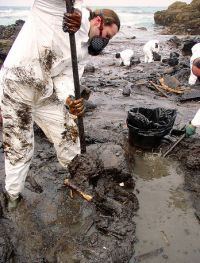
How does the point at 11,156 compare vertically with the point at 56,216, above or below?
above

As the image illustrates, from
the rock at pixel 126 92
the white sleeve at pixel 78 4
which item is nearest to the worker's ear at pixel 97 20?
the white sleeve at pixel 78 4

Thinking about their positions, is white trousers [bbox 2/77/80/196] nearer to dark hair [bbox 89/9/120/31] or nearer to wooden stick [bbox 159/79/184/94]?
dark hair [bbox 89/9/120/31]

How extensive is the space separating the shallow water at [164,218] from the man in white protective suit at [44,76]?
3.86 feet

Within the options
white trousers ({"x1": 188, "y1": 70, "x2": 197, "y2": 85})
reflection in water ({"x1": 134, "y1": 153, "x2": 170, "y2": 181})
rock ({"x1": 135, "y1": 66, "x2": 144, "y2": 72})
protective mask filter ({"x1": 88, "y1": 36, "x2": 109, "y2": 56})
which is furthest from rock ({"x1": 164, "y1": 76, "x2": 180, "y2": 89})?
protective mask filter ({"x1": 88, "y1": 36, "x2": 109, "y2": 56})

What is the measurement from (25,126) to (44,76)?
570 millimetres

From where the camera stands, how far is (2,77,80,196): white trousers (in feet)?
10.5

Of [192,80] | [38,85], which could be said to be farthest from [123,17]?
[38,85]

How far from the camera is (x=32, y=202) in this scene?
369cm

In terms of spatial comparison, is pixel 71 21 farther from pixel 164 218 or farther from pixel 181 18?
pixel 181 18

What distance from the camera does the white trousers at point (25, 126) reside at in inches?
126

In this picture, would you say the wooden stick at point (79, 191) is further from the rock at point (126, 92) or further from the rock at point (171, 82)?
the rock at point (171, 82)

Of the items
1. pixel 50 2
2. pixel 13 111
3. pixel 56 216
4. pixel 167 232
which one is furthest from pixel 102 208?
pixel 50 2

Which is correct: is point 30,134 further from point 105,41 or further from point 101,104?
point 101,104

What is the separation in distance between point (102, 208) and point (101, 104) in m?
3.85
